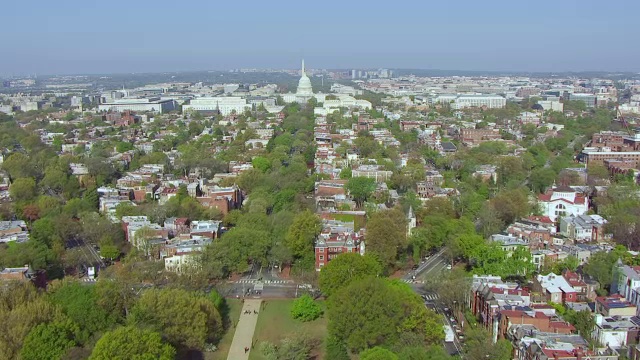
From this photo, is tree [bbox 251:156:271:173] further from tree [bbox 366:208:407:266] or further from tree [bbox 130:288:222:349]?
tree [bbox 130:288:222:349]

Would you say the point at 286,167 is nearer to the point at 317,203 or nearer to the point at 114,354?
the point at 317,203

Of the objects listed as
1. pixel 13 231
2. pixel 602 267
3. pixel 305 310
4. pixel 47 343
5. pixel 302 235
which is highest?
pixel 302 235

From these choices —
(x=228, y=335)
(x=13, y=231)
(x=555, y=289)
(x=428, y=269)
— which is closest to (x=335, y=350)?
(x=228, y=335)

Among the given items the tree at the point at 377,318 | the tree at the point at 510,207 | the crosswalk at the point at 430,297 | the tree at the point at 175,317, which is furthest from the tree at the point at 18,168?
the tree at the point at 377,318

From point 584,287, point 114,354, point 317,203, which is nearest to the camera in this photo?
point 114,354

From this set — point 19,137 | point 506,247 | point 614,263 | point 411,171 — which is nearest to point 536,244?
point 506,247

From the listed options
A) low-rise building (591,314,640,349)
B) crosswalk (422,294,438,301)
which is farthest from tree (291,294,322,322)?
low-rise building (591,314,640,349)

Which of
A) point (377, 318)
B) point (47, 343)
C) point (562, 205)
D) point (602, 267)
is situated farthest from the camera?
point (562, 205)

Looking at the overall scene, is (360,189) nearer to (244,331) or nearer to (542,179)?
(542,179)
